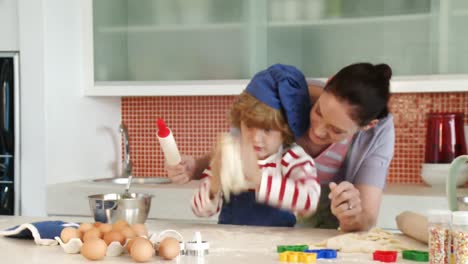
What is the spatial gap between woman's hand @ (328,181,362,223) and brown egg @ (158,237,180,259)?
501mm

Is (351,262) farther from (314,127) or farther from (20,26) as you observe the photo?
(20,26)

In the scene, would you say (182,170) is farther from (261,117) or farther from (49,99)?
(49,99)

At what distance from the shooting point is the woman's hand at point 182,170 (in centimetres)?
243

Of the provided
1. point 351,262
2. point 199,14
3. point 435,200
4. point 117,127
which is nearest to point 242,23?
point 199,14

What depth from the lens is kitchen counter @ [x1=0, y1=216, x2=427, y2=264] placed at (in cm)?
182

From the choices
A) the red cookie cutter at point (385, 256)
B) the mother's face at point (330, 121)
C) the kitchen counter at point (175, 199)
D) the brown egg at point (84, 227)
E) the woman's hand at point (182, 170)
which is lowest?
the kitchen counter at point (175, 199)

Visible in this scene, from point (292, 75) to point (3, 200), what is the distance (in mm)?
1925

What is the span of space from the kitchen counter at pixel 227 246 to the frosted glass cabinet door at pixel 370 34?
1.52 m

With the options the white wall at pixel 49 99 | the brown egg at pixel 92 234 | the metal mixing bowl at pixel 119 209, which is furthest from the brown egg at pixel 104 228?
the white wall at pixel 49 99

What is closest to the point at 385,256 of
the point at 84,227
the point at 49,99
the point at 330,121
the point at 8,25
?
the point at 330,121

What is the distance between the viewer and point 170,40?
3.94 m

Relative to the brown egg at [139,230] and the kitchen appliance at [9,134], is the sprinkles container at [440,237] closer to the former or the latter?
the brown egg at [139,230]

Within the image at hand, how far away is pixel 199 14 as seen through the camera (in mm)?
3898

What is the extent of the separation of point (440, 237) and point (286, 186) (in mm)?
610
